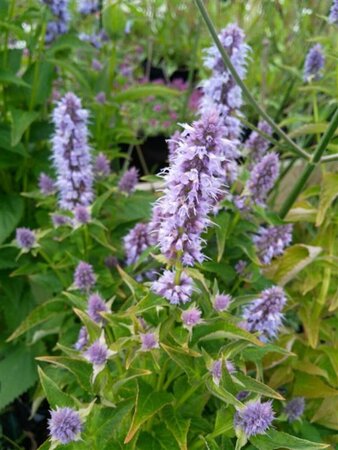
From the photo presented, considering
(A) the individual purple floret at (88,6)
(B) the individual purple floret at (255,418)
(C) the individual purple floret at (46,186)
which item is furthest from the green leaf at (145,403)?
(A) the individual purple floret at (88,6)

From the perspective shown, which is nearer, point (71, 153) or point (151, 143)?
point (71, 153)

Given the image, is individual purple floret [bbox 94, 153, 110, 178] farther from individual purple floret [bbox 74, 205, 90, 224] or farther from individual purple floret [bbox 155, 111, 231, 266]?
individual purple floret [bbox 155, 111, 231, 266]

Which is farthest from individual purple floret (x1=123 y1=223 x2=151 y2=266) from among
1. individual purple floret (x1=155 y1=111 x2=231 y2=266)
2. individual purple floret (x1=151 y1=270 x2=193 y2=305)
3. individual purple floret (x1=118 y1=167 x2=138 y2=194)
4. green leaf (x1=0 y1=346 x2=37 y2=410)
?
green leaf (x1=0 y1=346 x2=37 y2=410)

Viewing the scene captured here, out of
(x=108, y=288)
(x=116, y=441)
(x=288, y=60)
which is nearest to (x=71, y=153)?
(x=108, y=288)

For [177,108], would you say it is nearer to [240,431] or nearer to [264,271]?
[264,271]

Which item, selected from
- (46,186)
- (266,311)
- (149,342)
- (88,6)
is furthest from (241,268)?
(88,6)
